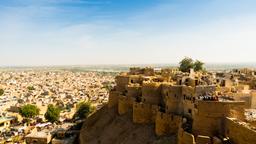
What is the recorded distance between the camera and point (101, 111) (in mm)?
45125

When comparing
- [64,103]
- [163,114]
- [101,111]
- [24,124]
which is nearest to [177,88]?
[163,114]

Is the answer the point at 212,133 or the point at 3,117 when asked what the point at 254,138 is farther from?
the point at 3,117

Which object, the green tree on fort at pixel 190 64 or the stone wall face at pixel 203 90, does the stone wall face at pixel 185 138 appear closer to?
the stone wall face at pixel 203 90

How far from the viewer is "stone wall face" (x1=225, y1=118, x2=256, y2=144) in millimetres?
Result: 18844

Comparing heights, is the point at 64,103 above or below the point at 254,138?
below

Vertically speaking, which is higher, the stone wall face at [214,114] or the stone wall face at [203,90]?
the stone wall face at [203,90]

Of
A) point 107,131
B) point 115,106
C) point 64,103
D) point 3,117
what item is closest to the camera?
point 107,131

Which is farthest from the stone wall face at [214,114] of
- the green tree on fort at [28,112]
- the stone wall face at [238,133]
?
the green tree on fort at [28,112]

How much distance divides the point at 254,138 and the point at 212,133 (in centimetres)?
421

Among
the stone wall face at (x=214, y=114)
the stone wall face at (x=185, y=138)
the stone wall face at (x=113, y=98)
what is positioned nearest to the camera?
the stone wall face at (x=214, y=114)

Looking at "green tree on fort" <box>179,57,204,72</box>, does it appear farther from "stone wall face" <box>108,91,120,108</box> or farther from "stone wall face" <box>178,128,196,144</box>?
"stone wall face" <box>178,128,196,144</box>

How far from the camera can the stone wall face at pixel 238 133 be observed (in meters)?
18.8

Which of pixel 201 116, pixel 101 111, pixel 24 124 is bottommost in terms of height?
pixel 24 124

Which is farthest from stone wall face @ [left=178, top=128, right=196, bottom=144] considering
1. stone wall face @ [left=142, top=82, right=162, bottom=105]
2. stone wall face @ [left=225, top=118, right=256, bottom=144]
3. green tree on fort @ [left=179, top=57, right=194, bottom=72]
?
green tree on fort @ [left=179, top=57, right=194, bottom=72]
